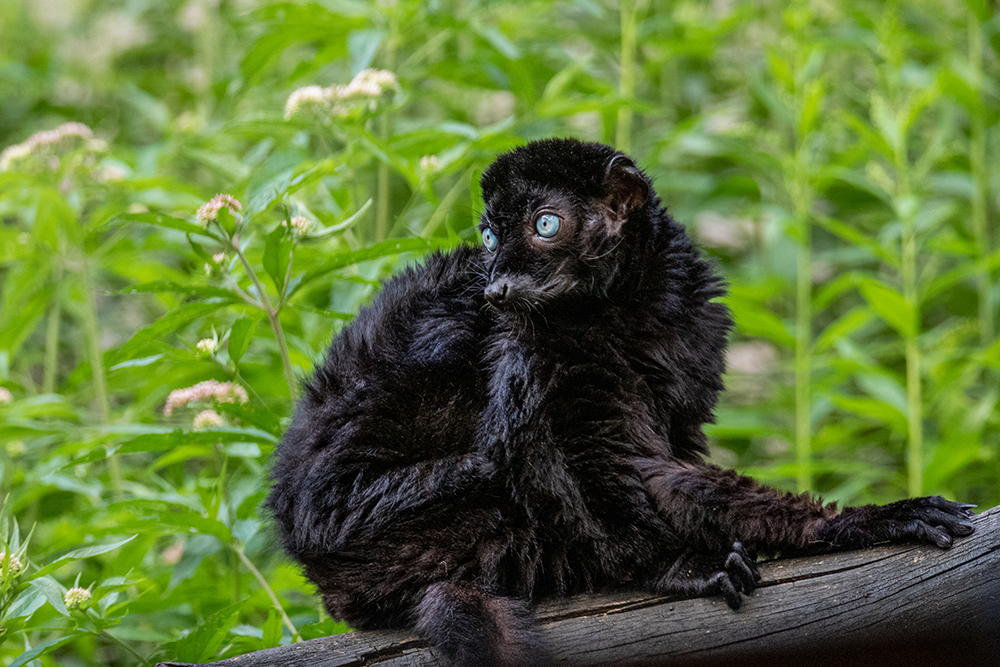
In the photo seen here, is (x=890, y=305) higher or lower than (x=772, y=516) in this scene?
higher

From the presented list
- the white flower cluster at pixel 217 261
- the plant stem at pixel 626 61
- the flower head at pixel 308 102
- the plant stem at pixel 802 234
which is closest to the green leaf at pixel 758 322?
the plant stem at pixel 802 234

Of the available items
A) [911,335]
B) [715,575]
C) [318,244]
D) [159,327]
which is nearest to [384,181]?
[318,244]

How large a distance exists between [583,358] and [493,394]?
9.1 inches

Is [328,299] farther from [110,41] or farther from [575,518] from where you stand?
[110,41]

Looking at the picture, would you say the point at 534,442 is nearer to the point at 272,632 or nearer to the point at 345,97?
the point at 272,632

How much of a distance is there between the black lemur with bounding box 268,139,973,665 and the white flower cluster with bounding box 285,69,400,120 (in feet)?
1.77

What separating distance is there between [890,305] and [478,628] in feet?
6.66

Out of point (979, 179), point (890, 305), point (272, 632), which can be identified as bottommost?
point (272, 632)

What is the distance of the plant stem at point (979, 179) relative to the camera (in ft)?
12.8

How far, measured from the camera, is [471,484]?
2.05m

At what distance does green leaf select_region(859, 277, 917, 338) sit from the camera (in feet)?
10.1

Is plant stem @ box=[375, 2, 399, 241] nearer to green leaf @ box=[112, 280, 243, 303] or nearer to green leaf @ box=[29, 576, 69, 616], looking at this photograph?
green leaf @ box=[112, 280, 243, 303]

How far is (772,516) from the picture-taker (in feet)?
6.37

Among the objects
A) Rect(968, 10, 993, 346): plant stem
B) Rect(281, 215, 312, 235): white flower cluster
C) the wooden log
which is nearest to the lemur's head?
Rect(281, 215, 312, 235): white flower cluster
